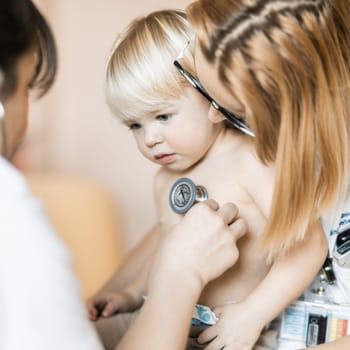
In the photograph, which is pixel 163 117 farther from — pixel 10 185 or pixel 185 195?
pixel 10 185

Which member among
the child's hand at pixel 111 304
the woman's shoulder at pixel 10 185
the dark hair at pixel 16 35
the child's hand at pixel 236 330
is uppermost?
the dark hair at pixel 16 35

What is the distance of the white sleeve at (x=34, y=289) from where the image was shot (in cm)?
71

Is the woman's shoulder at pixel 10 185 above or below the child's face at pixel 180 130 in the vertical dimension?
above

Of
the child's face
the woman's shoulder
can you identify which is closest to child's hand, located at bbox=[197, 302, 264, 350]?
the child's face

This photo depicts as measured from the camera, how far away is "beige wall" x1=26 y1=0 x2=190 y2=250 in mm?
2451

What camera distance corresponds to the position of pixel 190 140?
117 cm

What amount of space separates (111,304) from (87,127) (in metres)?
1.27

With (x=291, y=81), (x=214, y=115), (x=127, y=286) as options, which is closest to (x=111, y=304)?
(x=127, y=286)

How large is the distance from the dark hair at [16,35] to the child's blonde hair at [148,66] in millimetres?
195

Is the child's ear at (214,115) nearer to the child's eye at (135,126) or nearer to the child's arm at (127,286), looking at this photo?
the child's eye at (135,126)

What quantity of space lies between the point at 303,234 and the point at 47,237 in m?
0.40

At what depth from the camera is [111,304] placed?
1322mm

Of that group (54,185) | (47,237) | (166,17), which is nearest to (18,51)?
(47,237)

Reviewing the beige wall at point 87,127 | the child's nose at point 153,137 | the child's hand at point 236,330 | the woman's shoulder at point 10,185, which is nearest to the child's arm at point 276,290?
the child's hand at point 236,330
